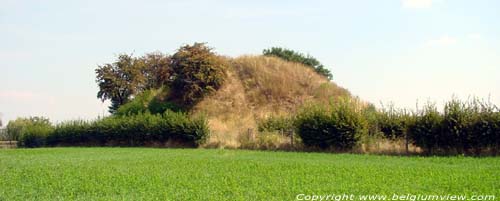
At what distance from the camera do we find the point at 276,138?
29.7m

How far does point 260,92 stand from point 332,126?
49.5ft

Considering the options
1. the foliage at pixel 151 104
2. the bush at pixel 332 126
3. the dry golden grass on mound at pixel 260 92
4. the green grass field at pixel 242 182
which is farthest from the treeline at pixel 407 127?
the foliage at pixel 151 104

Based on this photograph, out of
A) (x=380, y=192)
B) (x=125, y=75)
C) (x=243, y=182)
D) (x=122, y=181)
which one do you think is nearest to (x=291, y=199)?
(x=380, y=192)

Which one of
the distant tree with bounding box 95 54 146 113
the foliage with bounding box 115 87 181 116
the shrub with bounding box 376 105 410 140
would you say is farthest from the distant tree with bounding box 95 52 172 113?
the shrub with bounding box 376 105 410 140

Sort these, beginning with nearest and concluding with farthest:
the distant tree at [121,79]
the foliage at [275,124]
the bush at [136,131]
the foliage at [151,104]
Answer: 1. the foliage at [275,124]
2. the bush at [136,131]
3. the foliage at [151,104]
4. the distant tree at [121,79]

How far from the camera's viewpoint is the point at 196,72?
130 ft

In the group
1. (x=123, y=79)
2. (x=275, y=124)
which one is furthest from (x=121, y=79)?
(x=275, y=124)

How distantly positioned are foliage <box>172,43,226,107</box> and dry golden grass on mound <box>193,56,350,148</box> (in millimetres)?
784

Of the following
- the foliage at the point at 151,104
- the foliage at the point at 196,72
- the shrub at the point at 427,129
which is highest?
the foliage at the point at 196,72

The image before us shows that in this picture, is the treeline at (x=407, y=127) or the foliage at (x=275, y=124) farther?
the foliage at (x=275, y=124)

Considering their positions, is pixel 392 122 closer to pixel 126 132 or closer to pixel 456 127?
pixel 456 127

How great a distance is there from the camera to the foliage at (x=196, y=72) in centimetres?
3966

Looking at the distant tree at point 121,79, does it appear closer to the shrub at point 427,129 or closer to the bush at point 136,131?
the bush at point 136,131

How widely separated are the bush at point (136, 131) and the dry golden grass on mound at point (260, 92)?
2.76m
